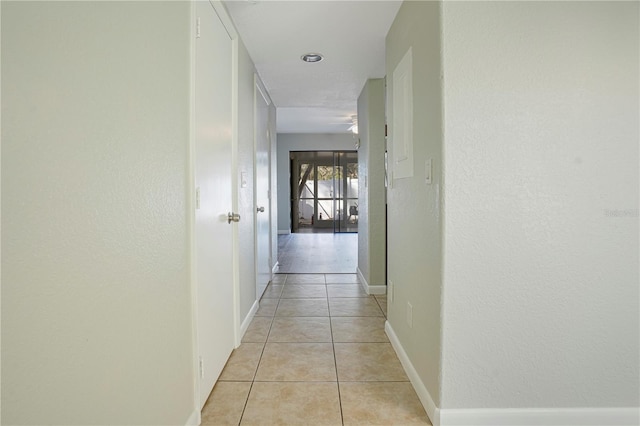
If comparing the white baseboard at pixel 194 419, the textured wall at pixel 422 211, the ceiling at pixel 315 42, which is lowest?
the white baseboard at pixel 194 419

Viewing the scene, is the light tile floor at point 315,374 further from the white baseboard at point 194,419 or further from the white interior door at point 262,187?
the white interior door at point 262,187

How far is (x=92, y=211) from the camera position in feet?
3.28

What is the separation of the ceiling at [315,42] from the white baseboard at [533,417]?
2.20 m

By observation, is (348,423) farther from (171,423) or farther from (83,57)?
(83,57)

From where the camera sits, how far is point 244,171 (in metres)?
2.86

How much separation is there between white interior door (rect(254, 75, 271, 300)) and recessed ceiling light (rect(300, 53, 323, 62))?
1.61 ft

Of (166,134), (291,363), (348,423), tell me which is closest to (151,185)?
(166,134)

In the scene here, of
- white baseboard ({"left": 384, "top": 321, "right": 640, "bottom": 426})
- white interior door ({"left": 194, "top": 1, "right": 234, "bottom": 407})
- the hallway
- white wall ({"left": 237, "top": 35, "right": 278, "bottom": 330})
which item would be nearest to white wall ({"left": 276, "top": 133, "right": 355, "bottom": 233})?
the hallway

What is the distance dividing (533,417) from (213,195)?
5.91ft

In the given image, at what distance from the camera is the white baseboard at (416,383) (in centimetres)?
168

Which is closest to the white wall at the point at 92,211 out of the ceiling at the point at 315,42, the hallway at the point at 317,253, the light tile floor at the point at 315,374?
the light tile floor at the point at 315,374

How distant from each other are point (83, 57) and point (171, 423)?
1.30 metres

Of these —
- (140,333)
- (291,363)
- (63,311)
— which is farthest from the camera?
(291,363)

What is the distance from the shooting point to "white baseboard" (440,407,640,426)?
5.36 feet
